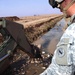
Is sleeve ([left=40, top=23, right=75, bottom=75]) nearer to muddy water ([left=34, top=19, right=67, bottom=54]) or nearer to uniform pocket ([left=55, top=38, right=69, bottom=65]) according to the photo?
uniform pocket ([left=55, top=38, right=69, bottom=65])

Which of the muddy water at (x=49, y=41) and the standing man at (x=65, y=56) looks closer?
the standing man at (x=65, y=56)

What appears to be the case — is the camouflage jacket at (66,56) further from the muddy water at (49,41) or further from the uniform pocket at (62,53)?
the muddy water at (49,41)

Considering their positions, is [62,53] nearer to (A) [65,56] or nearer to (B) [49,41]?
(A) [65,56]

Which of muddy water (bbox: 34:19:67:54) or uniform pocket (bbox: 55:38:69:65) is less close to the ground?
uniform pocket (bbox: 55:38:69:65)

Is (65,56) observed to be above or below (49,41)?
above

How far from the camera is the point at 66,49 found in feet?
5.86

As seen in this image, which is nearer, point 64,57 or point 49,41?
point 64,57

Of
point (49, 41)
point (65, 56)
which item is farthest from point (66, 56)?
point (49, 41)

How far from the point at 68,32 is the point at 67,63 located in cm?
27

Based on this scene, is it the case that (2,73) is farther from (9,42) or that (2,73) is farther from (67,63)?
(67,63)

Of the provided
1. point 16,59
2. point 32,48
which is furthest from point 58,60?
→ point 16,59

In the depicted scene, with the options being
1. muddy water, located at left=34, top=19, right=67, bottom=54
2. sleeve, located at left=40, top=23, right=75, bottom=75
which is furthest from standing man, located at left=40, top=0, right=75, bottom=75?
muddy water, located at left=34, top=19, right=67, bottom=54

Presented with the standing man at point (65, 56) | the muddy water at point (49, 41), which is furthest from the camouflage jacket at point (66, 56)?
the muddy water at point (49, 41)

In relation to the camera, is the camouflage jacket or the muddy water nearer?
the camouflage jacket
